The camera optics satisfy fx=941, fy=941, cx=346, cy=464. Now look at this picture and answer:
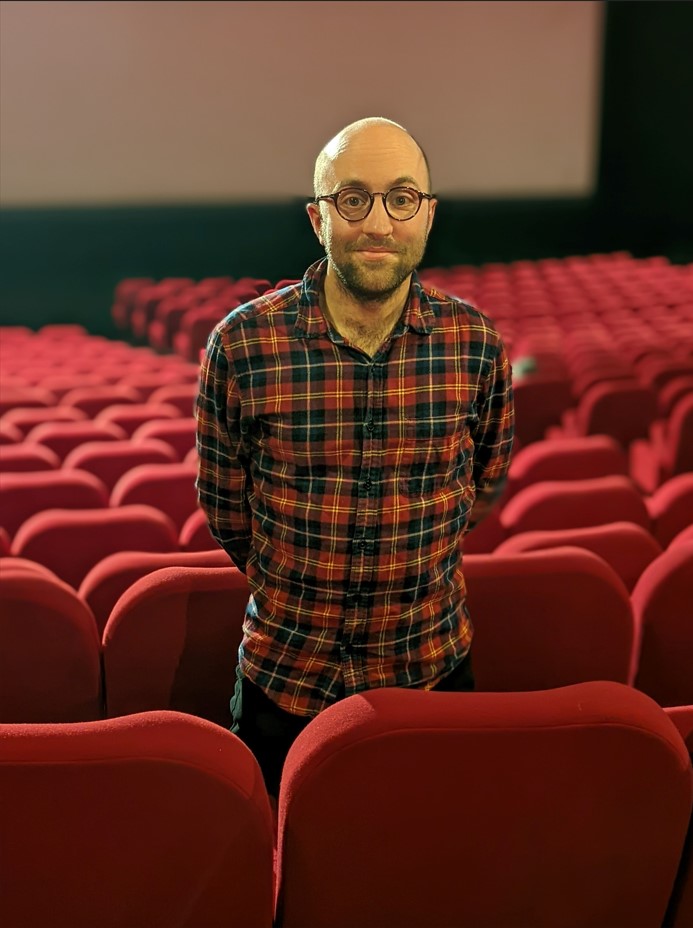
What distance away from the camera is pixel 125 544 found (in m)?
1.13

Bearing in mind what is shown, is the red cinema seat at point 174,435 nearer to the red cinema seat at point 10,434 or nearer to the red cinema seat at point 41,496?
the red cinema seat at point 10,434

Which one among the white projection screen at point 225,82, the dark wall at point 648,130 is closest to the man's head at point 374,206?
the white projection screen at point 225,82

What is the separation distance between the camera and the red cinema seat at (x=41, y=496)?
4.27 ft

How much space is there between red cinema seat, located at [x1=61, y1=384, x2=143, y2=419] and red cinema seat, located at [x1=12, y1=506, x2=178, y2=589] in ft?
3.79

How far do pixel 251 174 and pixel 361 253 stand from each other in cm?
484

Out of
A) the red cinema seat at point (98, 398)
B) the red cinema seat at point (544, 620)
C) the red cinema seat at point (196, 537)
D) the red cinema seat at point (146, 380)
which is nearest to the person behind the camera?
the red cinema seat at point (544, 620)

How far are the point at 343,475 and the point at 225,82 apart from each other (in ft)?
16.6

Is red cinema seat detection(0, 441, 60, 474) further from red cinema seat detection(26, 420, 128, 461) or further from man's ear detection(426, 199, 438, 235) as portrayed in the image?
man's ear detection(426, 199, 438, 235)

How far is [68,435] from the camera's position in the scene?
1.75m

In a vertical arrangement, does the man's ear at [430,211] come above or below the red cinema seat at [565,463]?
above

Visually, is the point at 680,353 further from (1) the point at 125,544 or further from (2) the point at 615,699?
(2) the point at 615,699

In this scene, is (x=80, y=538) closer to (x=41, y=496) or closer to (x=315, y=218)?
(x=41, y=496)

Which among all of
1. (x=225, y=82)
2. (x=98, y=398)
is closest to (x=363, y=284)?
(x=98, y=398)

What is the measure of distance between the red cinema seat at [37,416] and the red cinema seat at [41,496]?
0.74m
